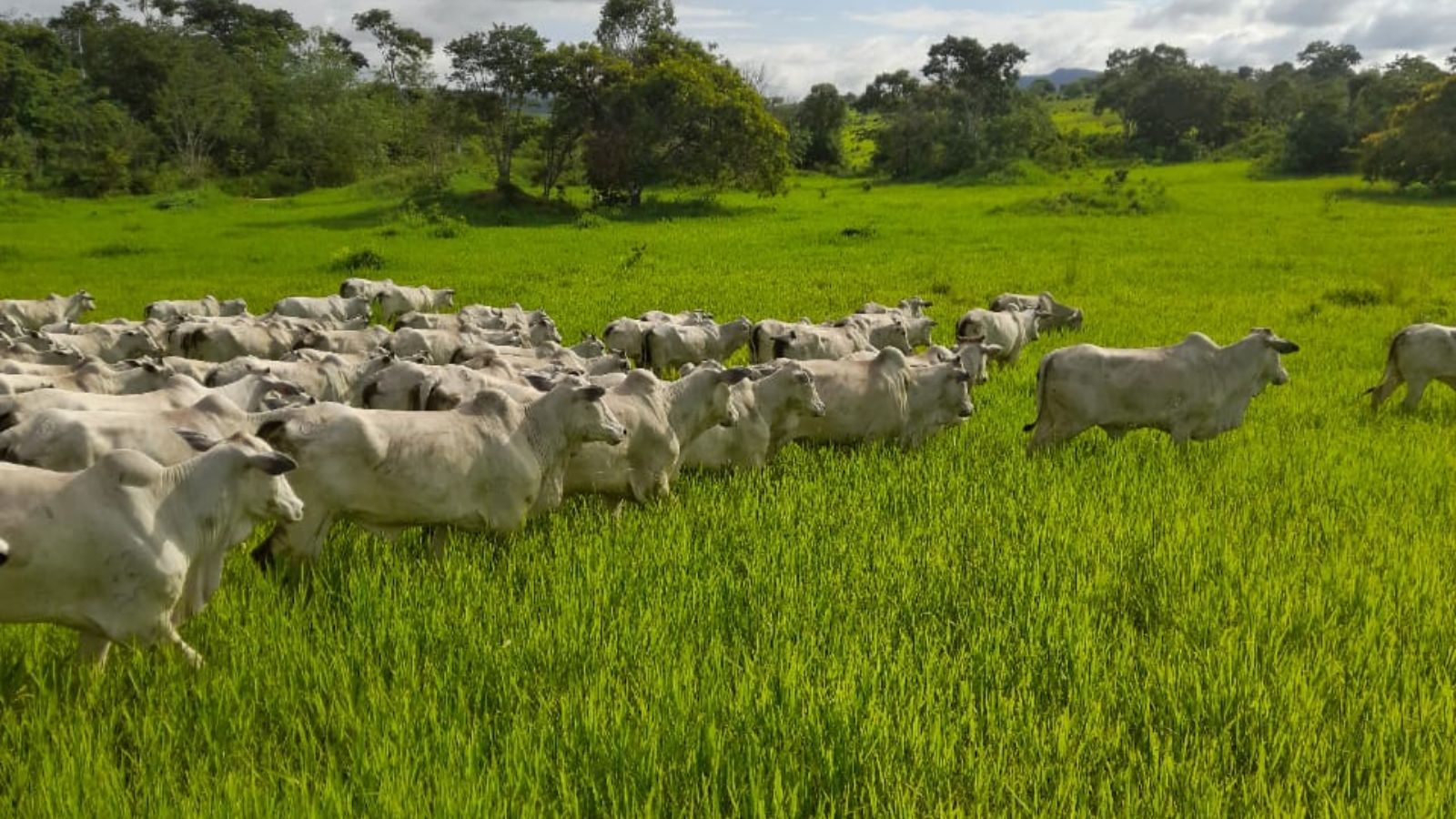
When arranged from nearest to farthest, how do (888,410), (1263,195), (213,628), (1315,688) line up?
(1315,688)
(213,628)
(888,410)
(1263,195)

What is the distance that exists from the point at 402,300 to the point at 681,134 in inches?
1031

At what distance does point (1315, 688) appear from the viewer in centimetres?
469

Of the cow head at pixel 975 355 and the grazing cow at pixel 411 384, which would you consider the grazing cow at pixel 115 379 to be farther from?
the cow head at pixel 975 355

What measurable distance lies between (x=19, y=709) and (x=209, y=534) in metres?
1.14

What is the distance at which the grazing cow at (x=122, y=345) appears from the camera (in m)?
13.0

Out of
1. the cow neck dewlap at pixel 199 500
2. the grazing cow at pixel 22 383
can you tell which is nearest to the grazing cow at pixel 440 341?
the grazing cow at pixel 22 383

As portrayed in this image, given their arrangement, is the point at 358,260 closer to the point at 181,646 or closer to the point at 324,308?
the point at 324,308

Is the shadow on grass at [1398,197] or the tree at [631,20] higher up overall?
the tree at [631,20]

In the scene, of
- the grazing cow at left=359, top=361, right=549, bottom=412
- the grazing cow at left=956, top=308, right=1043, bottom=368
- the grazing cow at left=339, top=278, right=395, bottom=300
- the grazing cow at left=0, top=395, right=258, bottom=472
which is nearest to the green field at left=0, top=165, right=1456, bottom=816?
the grazing cow at left=0, top=395, right=258, bottom=472

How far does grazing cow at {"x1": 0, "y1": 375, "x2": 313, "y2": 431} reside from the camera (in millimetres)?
7000

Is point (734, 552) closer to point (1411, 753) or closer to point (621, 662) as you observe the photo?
point (621, 662)

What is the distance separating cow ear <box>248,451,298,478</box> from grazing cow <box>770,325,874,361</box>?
7.94 m

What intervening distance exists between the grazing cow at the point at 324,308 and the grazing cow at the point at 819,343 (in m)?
9.37

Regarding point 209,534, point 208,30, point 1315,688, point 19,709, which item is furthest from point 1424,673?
point 208,30
